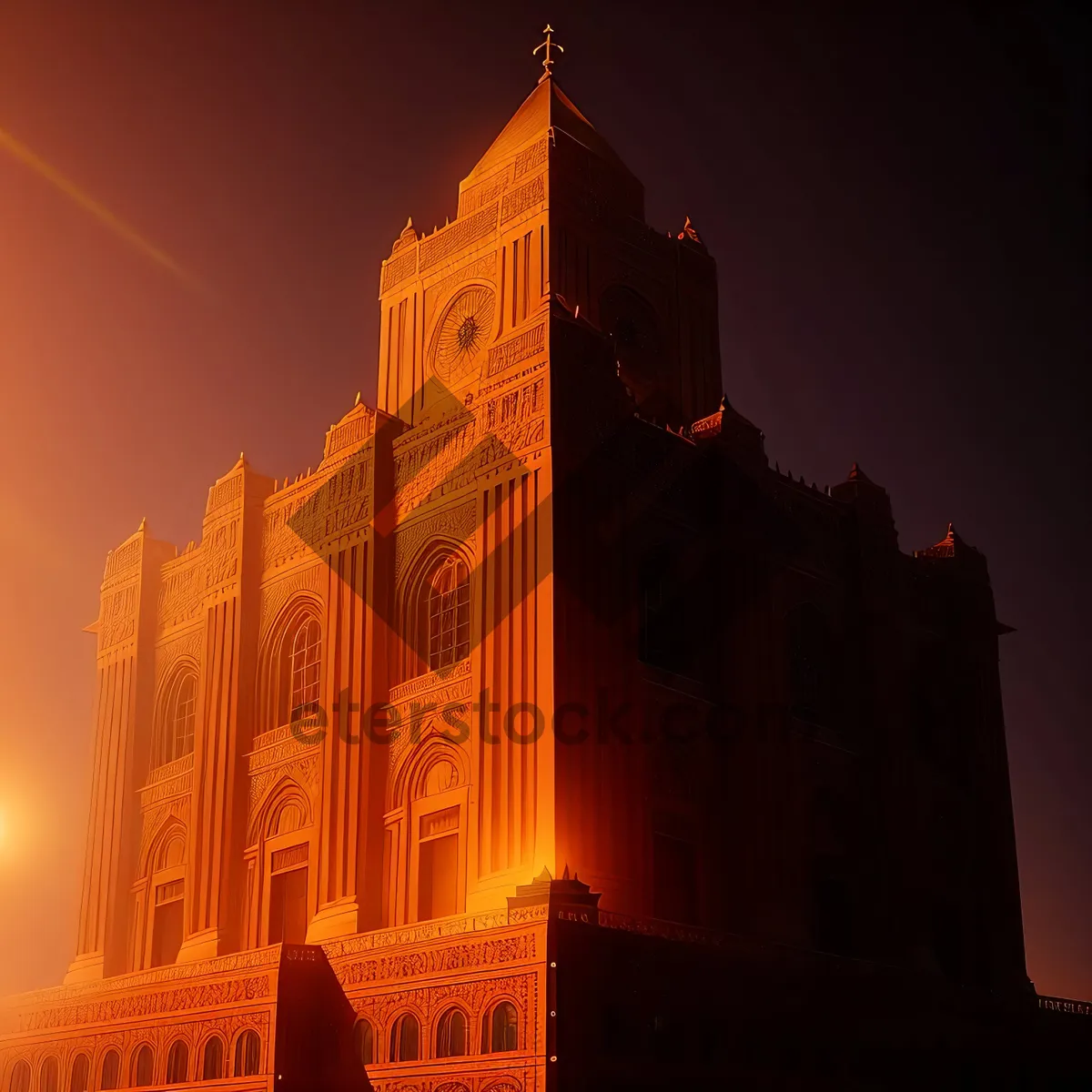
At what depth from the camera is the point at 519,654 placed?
25953 mm

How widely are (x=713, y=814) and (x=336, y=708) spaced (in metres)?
7.39

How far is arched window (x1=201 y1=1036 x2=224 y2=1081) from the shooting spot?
25.8 metres

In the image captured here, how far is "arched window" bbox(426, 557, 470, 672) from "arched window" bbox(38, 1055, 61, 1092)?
1084 cm

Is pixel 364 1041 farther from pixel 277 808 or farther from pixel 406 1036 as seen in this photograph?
pixel 277 808

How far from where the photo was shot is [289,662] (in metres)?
32.5

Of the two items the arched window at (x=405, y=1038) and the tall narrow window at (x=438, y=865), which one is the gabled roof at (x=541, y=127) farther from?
the arched window at (x=405, y=1038)

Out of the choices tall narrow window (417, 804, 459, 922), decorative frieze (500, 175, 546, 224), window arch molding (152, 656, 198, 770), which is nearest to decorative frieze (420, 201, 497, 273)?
decorative frieze (500, 175, 546, 224)

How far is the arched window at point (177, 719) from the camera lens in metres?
34.5

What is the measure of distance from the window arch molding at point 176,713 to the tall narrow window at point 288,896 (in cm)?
497

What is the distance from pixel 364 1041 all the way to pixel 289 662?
9.78 meters

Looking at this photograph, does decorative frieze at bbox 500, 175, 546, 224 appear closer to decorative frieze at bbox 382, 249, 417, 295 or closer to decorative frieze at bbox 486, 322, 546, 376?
decorative frieze at bbox 382, 249, 417, 295

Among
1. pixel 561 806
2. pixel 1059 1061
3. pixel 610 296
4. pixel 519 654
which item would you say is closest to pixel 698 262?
pixel 610 296

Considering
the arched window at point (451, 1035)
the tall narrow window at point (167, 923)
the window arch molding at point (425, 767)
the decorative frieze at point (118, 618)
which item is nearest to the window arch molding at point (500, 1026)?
the arched window at point (451, 1035)

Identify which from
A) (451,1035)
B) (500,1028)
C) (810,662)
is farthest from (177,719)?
(500,1028)
